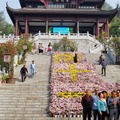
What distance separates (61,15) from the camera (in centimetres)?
4016

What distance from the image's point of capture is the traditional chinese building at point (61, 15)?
39094mm

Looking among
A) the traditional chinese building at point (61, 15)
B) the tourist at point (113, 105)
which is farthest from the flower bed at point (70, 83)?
the traditional chinese building at point (61, 15)

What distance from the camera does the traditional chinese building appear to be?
39094 mm

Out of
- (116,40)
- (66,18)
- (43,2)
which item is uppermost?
(43,2)

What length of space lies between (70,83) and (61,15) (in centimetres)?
2605

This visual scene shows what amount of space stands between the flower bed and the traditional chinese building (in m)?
16.2

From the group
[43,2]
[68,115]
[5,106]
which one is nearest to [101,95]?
[68,115]

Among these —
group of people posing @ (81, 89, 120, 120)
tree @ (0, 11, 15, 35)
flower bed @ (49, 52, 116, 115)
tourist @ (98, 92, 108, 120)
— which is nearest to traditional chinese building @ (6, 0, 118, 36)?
flower bed @ (49, 52, 116, 115)

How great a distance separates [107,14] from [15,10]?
1401 centimetres

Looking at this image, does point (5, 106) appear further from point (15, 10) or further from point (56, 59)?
point (15, 10)

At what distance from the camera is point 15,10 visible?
38375 mm

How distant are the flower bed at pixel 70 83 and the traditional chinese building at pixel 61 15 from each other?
16.2 meters

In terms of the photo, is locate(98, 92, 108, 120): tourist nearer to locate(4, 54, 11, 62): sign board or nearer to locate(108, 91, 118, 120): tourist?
locate(108, 91, 118, 120): tourist

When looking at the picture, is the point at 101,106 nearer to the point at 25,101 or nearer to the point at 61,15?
the point at 25,101
